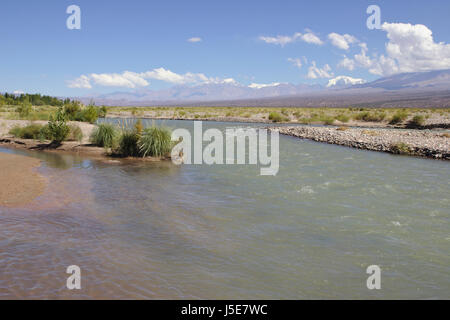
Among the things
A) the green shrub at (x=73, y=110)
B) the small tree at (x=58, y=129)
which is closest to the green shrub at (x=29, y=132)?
the small tree at (x=58, y=129)

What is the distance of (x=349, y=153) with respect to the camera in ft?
65.2

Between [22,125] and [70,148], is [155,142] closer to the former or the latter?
[70,148]

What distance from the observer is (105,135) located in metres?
18.0

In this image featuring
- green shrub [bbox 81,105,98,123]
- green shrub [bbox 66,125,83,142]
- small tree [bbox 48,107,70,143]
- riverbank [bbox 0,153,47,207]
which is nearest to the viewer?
riverbank [bbox 0,153,47,207]

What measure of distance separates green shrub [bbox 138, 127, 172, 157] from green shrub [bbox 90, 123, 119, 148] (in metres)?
2.05

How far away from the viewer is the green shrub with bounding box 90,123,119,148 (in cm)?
1777

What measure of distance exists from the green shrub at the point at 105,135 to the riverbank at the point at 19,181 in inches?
142

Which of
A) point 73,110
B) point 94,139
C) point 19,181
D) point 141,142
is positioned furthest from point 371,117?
point 19,181

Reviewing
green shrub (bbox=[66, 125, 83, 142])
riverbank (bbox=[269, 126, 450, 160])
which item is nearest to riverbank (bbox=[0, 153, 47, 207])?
green shrub (bbox=[66, 125, 83, 142])

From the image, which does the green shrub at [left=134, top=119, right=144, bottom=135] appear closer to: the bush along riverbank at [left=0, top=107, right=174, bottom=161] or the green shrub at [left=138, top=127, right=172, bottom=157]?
the bush along riverbank at [left=0, top=107, right=174, bottom=161]

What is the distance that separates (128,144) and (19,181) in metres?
6.20

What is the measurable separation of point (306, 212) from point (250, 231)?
2.01 meters
